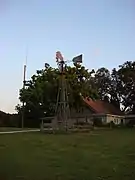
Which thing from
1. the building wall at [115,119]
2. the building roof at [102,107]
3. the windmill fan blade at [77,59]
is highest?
the windmill fan blade at [77,59]

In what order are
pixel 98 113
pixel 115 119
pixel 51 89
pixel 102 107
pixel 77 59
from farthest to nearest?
pixel 102 107, pixel 115 119, pixel 98 113, pixel 51 89, pixel 77 59

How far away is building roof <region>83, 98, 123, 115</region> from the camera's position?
66.8 meters

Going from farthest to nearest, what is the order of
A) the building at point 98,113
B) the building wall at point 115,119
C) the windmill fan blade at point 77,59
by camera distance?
the building wall at point 115,119 → the building at point 98,113 → the windmill fan blade at point 77,59

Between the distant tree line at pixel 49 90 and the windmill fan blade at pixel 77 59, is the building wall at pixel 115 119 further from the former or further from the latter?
the windmill fan blade at pixel 77 59

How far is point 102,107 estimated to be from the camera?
70.7m

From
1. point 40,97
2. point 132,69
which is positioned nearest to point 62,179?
point 40,97

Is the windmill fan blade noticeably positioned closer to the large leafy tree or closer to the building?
the large leafy tree

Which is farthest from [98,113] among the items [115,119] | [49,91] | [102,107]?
[49,91]

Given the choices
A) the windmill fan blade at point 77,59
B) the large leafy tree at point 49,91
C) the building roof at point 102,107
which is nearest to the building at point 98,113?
the building roof at point 102,107

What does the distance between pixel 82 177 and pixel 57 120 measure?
25644mm

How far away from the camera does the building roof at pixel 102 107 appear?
66.8m

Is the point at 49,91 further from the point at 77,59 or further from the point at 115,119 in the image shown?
the point at 77,59

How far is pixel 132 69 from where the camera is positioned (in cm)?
6950

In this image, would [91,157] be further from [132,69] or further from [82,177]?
[132,69]
